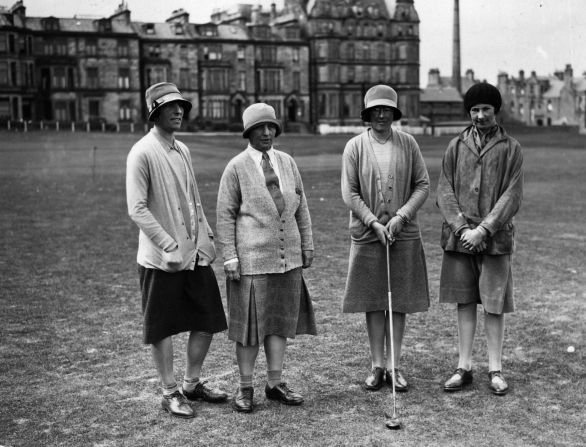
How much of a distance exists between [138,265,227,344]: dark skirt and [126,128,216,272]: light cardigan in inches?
3.5

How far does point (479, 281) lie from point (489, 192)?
713 mm

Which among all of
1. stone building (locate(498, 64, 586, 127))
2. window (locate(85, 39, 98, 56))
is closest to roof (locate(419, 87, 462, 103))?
stone building (locate(498, 64, 586, 127))

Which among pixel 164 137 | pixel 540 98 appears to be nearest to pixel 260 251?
pixel 164 137

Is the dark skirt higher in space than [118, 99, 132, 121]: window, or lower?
lower

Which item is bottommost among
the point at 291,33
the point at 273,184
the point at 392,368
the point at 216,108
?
the point at 392,368

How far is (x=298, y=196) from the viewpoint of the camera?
20.6ft

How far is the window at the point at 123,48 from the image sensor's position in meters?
74.0

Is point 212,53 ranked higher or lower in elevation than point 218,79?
higher

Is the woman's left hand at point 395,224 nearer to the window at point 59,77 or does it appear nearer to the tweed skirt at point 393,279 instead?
the tweed skirt at point 393,279

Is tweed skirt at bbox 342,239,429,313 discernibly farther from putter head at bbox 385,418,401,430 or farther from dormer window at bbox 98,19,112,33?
dormer window at bbox 98,19,112,33

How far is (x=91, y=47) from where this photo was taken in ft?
241

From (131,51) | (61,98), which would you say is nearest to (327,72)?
(131,51)

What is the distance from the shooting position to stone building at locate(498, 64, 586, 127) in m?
113

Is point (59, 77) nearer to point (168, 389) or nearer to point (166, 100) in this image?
point (166, 100)
